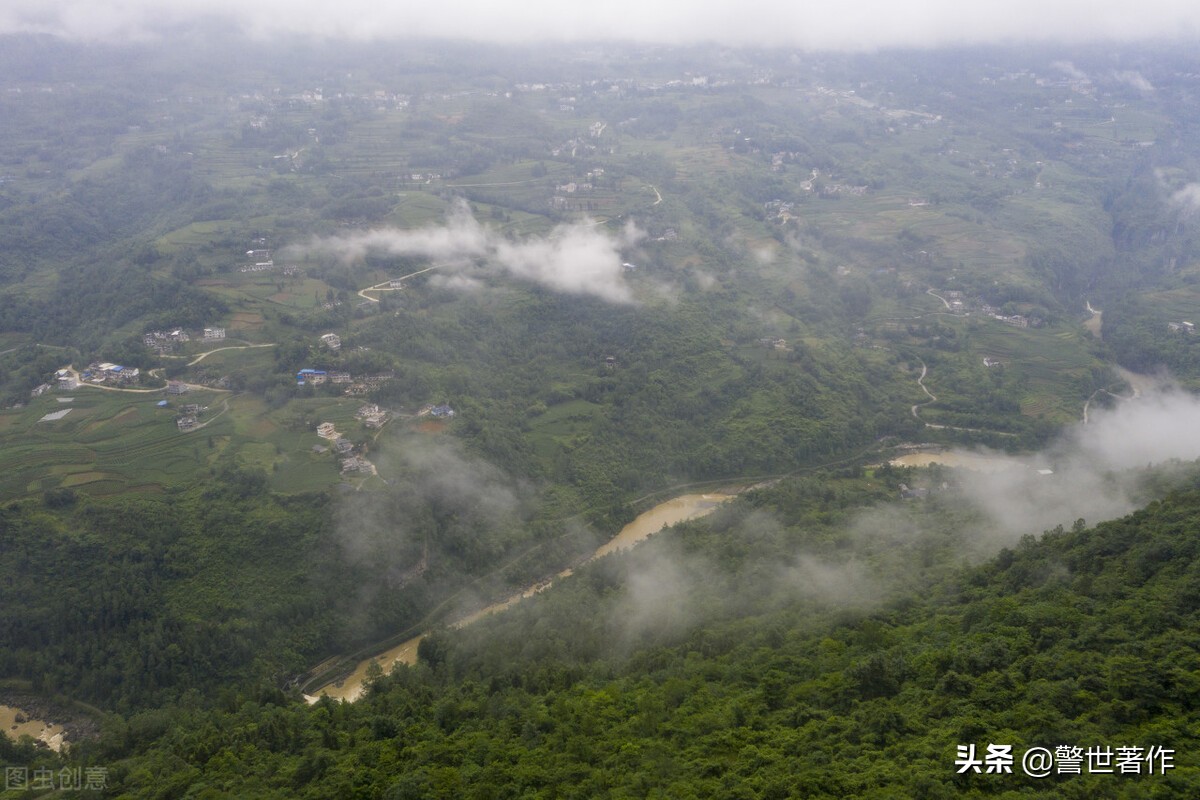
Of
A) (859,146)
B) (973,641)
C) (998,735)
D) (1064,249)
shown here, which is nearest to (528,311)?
(973,641)

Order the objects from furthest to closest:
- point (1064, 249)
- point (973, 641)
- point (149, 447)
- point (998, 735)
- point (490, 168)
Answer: point (490, 168) → point (1064, 249) → point (149, 447) → point (973, 641) → point (998, 735)

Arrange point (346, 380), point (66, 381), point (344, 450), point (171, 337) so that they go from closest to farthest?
point (344, 450)
point (66, 381)
point (346, 380)
point (171, 337)

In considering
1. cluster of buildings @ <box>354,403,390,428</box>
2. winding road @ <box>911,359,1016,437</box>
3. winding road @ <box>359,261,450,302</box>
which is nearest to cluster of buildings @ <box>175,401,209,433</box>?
cluster of buildings @ <box>354,403,390,428</box>

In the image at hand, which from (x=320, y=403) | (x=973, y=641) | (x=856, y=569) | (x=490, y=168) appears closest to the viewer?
(x=973, y=641)

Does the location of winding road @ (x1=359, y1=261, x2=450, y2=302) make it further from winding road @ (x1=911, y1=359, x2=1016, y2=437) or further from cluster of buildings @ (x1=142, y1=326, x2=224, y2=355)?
winding road @ (x1=911, y1=359, x2=1016, y2=437)

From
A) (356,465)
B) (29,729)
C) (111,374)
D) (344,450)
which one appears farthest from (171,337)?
(29,729)

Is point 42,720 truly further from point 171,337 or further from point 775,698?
point 775,698

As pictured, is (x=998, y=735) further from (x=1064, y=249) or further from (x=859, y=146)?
(x=859, y=146)

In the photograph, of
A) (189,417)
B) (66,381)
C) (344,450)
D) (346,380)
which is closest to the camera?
(344,450)

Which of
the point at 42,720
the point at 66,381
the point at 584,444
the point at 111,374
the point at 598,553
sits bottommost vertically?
the point at 42,720
